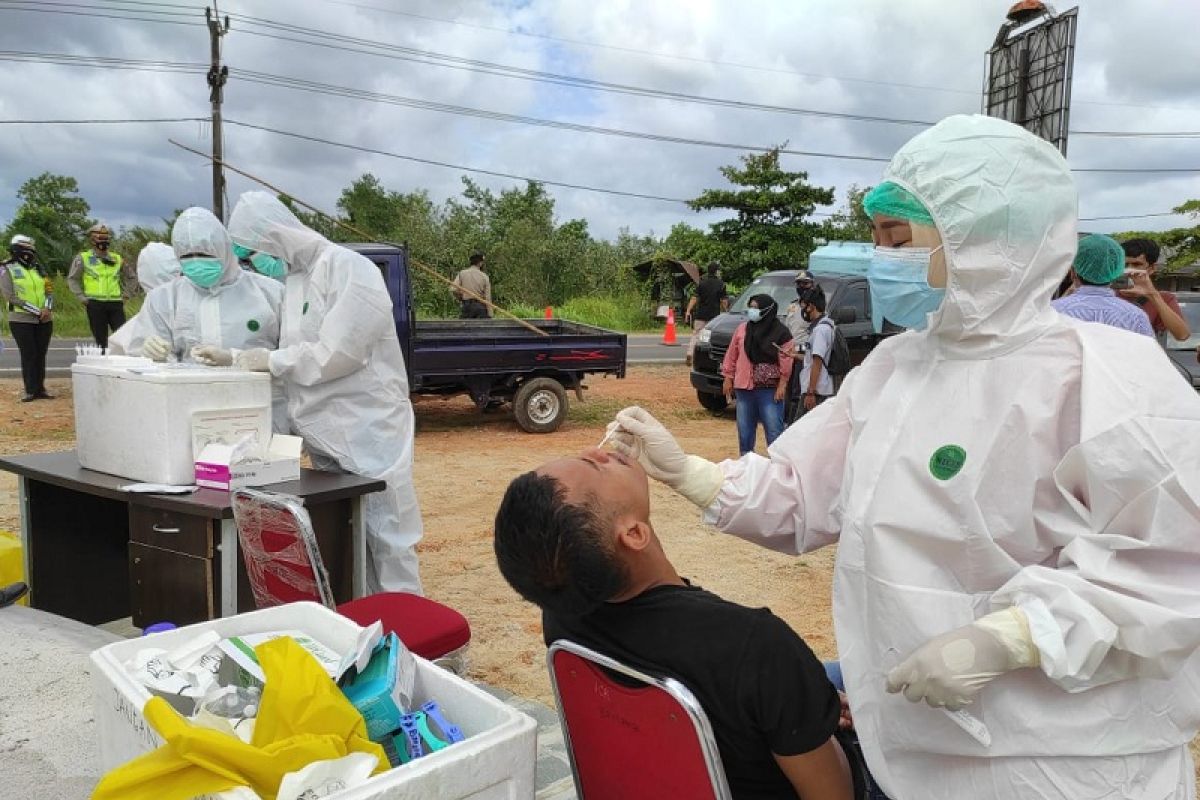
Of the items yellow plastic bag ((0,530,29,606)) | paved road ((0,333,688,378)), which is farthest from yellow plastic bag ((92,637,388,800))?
paved road ((0,333,688,378))

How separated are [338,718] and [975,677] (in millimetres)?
982

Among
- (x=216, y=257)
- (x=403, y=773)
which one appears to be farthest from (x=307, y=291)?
(x=403, y=773)

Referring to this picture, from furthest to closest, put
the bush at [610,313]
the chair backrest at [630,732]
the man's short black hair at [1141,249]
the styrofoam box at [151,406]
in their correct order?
the bush at [610,313], the man's short black hair at [1141,249], the styrofoam box at [151,406], the chair backrest at [630,732]

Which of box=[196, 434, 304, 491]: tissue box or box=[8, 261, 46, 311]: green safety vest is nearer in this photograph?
box=[196, 434, 304, 491]: tissue box

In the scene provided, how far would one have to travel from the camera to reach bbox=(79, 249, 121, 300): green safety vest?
9.98 m

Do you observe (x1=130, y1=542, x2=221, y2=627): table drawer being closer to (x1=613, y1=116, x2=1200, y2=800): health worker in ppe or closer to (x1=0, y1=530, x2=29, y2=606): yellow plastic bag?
(x1=0, y1=530, x2=29, y2=606): yellow plastic bag

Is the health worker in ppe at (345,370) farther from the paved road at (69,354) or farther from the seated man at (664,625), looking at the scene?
the paved road at (69,354)

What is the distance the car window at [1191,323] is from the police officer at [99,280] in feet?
37.4

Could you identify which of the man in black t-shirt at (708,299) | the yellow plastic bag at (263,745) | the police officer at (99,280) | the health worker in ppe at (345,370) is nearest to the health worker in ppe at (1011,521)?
the yellow plastic bag at (263,745)

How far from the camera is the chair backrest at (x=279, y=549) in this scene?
2.51 meters

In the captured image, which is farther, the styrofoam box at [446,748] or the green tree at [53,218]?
the green tree at [53,218]

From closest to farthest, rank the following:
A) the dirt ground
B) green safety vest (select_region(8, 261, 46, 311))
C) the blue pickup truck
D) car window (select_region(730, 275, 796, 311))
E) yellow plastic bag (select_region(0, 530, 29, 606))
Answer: yellow plastic bag (select_region(0, 530, 29, 606))
the dirt ground
the blue pickup truck
green safety vest (select_region(8, 261, 46, 311))
car window (select_region(730, 275, 796, 311))

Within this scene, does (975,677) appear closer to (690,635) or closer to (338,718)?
(690,635)

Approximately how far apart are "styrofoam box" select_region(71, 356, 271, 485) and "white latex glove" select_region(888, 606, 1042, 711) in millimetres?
2663
